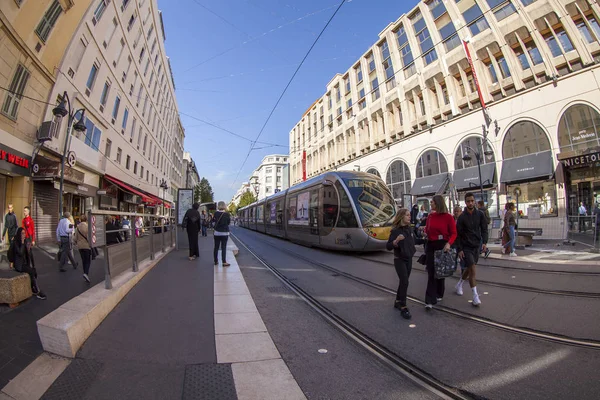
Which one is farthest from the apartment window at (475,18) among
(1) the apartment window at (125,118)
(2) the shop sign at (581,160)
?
(1) the apartment window at (125,118)

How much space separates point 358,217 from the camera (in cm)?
1038

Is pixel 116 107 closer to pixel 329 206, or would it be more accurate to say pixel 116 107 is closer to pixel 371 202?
pixel 329 206

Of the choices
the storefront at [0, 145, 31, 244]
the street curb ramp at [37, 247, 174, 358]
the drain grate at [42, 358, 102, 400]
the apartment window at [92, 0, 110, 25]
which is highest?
the apartment window at [92, 0, 110, 25]

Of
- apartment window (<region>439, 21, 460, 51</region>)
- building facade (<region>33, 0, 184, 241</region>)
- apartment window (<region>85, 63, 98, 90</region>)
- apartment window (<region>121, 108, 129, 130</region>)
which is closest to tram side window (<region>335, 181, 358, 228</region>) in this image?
building facade (<region>33, 0, 184, 241</region>)

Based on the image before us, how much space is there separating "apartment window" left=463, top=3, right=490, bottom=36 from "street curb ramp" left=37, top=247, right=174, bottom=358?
26961 mm

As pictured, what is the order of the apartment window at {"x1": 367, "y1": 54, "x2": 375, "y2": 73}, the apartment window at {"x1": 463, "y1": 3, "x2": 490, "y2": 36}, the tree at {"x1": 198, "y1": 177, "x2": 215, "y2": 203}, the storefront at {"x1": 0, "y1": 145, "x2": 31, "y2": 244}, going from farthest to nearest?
the tree at {"x1": 198, "y1": 177, "x2": 215, "y2": 203}, the apartment window at {"x1": 367, "y1": 54, "x2": 375, "y2": 73}, the apartment window at {"x1": 463, "y1": 3, "x2": 490, "y2": 36}, the storefront at {"x1": 0, "y1": 145, "x2": 31, "y2": 244}

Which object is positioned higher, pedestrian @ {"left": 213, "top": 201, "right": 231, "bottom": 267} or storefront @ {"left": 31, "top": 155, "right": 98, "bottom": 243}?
storefront @ {"left": 31, "top": 155, "right": 98, "bottom": 243}

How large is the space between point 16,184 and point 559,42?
29.2 metres

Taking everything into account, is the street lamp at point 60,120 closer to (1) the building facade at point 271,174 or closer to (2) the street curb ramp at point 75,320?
(2) the street curb ramp at point 75,320

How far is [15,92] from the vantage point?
1124cm

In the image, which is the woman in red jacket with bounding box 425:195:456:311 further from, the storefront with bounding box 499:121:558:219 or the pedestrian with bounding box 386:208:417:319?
the storefront with bounding box 499:121:558:219

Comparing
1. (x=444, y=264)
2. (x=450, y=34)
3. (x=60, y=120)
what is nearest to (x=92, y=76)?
(x=60, y=120)

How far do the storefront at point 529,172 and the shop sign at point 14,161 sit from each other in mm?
24792

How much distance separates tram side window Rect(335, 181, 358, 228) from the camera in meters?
10.5
